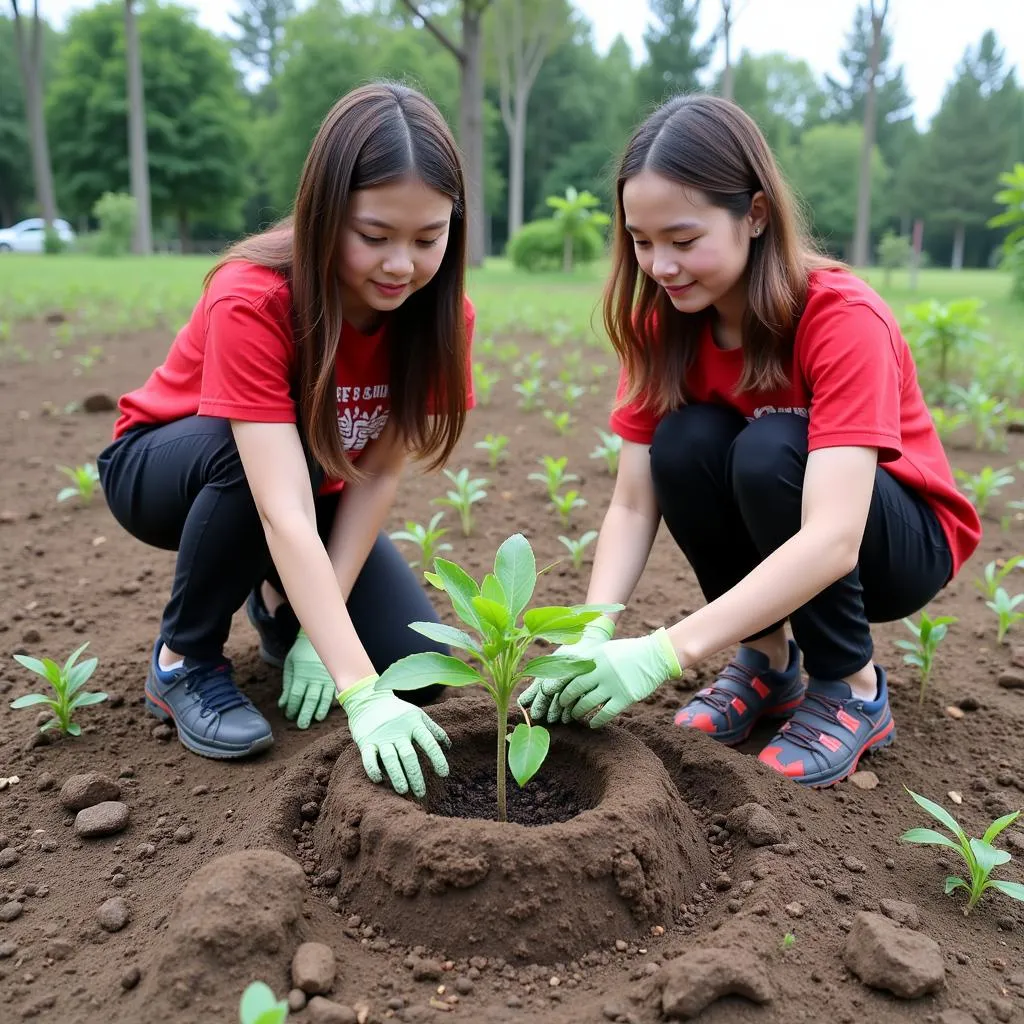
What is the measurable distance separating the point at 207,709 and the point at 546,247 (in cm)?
1808

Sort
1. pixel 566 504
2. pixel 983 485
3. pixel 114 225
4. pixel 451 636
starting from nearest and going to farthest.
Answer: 1. pixel 451 636
2. pixel 566 504
3. pixel 983 485
4. pixel 114 225

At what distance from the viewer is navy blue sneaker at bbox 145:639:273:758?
88.4 inches

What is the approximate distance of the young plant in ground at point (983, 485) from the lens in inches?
154

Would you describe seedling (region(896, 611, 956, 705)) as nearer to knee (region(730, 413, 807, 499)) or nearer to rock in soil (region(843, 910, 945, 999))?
knee (region(730, 413, 807, 499))

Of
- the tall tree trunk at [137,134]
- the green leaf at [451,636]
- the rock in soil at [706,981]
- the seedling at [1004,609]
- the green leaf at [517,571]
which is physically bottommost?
the rock in soil at [706,981]

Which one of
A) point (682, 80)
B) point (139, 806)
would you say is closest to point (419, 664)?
point (139, 806)

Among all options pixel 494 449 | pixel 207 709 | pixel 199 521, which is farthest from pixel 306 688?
pixel 494 449

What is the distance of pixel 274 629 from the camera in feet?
9.07

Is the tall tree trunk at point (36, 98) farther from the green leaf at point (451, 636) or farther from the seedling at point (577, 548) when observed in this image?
the green leaf at point (451, 636)

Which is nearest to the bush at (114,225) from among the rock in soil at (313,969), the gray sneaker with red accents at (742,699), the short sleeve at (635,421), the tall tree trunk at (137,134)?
the tall tree trunk at (137,134)

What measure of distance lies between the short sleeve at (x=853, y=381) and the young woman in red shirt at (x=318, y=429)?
0.89 meters

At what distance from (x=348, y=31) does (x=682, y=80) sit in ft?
52.4

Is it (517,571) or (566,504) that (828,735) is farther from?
(566,504)

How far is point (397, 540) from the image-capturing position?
379 cm
